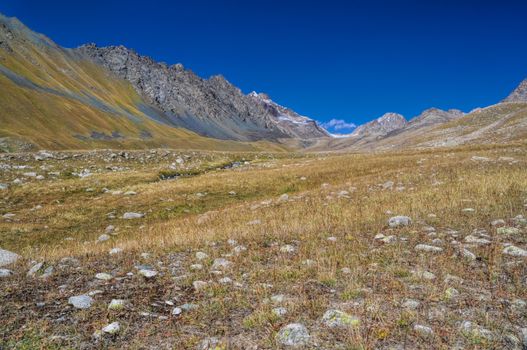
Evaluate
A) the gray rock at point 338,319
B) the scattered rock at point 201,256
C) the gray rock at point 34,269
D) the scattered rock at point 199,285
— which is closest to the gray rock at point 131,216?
the gray rock at point 34,269

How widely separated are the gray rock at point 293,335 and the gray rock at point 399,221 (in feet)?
23.6

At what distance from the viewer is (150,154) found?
4984 centimetres

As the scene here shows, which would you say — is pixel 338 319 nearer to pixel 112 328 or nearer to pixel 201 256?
pixel 112 328

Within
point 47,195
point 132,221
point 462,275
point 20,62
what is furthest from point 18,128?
point 462,275

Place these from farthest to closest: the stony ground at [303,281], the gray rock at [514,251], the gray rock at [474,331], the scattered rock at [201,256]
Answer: the scattered rock at [201,256] < the gray rock at [514,251] < the stony ground at [303,281] < the gray rock at [474,331]

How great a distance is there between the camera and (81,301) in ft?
21.3

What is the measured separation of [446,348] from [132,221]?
59.6 ft

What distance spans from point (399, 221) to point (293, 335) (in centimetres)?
769

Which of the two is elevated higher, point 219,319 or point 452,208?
point 452,208

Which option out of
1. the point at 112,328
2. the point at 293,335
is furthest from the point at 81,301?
the point at 293,335

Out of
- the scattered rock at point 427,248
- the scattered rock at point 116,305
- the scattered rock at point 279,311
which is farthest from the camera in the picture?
the scattered rock at point 427,248

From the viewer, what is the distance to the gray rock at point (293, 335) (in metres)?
5.13

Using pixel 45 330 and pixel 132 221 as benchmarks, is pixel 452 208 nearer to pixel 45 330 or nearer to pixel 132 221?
pixel 45 330

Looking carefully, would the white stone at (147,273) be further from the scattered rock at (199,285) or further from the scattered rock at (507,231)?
the scattered rock at (507,231)
